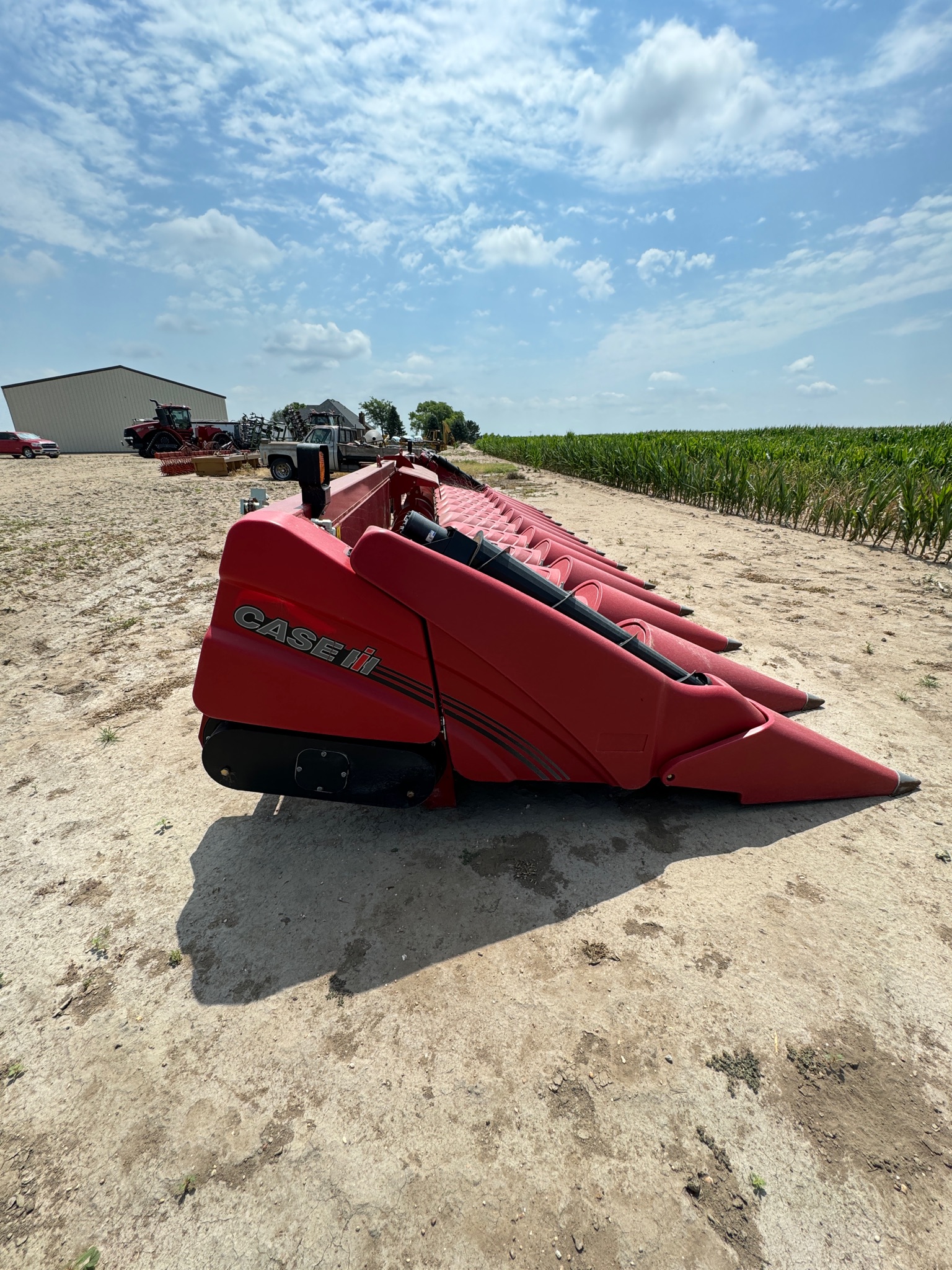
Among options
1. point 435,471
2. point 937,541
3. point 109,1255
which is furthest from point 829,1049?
point 937,541

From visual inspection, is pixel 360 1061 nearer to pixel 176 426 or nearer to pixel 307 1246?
pixel 307 1246

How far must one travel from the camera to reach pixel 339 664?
2.04m

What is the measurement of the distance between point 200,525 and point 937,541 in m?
10.5

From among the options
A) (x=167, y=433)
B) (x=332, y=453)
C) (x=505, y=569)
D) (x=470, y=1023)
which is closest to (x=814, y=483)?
(x=505, y=569)

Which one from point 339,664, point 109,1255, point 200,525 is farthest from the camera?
point 200,525

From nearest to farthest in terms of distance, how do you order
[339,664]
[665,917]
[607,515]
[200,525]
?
1. [665,917]
2. [339,664]
3. [200,525]
4. [607,515]

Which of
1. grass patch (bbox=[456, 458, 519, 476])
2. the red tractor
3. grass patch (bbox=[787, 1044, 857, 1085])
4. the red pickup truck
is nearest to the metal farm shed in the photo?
the red pickup truck

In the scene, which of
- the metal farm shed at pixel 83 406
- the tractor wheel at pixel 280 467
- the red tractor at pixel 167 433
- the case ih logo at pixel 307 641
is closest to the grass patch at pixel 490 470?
the tractor wheel at pixel 280 467

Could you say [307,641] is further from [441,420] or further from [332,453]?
[441,420]

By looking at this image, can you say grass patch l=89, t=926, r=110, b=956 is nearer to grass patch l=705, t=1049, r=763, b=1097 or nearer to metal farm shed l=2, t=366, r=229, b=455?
grass patch l=705, t=1049, r=763, b=1097

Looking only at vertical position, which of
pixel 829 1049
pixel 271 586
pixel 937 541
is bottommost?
pixel 829 1049

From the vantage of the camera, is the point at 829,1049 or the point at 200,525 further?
the point at 200,525

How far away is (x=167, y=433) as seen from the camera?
78.2 ft

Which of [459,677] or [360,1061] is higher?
[459,677]
